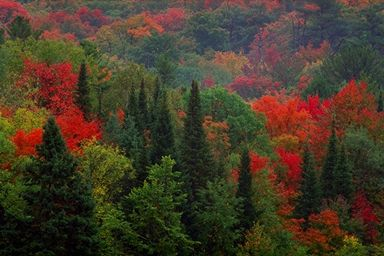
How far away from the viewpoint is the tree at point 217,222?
63219 mm

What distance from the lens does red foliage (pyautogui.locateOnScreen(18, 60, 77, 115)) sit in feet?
260

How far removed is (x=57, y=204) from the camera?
55281mm

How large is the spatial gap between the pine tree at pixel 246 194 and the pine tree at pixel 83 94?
64.5ft

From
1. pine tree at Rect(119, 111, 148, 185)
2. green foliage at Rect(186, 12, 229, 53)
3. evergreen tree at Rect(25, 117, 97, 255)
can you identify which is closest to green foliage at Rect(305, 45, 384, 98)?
pine tree at Rect(119, 111, 148, 185)

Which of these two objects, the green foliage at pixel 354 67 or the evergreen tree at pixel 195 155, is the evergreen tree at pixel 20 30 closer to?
the evergreen tree at pixel 195 155

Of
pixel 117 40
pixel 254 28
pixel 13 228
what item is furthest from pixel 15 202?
pixel 254 28

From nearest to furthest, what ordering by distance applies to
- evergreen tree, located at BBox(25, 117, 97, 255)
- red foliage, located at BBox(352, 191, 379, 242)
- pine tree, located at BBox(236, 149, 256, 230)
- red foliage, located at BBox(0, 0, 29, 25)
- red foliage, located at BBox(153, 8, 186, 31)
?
evergreen tree, located at BBox(25, 117, 97, 255)
pine tree, located at BBox(236, 149, 256, 230)
red foliage, located at BBox(352, 191, 379, 242)
red foliage, located at BBox(0, 0, 29, 25)
red foliage, located at BBox(153, 8, 186, 31)

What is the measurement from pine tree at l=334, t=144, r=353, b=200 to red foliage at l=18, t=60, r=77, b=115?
90.9 ft

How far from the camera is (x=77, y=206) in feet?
184

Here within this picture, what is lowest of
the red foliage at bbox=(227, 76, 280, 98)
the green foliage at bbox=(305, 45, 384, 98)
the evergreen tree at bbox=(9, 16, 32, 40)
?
the red foliage at bbox=(227, 76, 280, 98)

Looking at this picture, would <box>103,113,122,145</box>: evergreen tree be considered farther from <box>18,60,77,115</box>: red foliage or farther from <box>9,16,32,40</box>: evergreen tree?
<box>9,16,32,40</box>: evergreen tree

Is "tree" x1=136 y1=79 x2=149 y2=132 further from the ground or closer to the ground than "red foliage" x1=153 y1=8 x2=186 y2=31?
further from the ground

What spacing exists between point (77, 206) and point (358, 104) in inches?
1737

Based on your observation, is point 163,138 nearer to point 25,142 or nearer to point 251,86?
point 25,142
